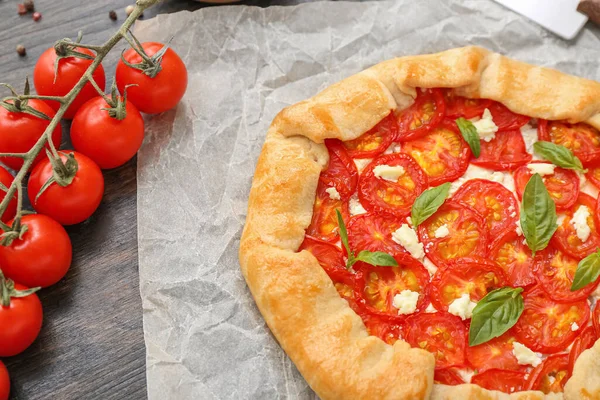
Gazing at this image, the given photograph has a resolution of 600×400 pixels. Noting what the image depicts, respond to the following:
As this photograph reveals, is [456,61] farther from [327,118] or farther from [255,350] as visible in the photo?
[255,350]

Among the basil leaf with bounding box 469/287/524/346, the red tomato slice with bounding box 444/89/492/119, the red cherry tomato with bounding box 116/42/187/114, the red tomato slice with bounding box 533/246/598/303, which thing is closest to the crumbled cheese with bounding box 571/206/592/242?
the red tomato slice with bounding box 533/246/598/303

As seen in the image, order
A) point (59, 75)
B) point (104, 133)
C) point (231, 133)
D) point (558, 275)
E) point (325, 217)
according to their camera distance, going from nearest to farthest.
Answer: point (558, 275) → point (325, 217) → point (104, 133) → point (59, 75) → point (231, 133)

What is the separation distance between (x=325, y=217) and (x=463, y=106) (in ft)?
3.30

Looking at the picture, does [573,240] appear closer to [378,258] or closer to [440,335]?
[440,335]

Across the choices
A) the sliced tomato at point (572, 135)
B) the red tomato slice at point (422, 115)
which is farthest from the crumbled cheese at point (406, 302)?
the sliced tomato at point (572, 135)

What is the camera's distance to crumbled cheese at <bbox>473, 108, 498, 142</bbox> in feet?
12.0

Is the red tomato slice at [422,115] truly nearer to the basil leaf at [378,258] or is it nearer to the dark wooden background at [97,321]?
the basil leaf at [378,258]

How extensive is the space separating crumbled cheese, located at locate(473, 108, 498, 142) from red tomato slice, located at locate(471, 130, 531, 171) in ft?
0.09

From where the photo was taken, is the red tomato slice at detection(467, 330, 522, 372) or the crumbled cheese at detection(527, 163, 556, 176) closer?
the red tomato slice at detection(467, 330, 522, 372)

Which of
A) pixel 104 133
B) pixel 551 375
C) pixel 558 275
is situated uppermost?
pixel 104 133

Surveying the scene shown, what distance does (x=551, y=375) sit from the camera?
10.6ft

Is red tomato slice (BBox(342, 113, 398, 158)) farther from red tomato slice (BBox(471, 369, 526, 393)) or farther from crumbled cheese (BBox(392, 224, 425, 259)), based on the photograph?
red tomato slice (BBox(471, 369, 526, 393))

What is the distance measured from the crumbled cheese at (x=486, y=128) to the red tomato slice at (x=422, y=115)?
0.67 ft

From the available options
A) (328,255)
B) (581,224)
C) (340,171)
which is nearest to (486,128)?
(581,224)
